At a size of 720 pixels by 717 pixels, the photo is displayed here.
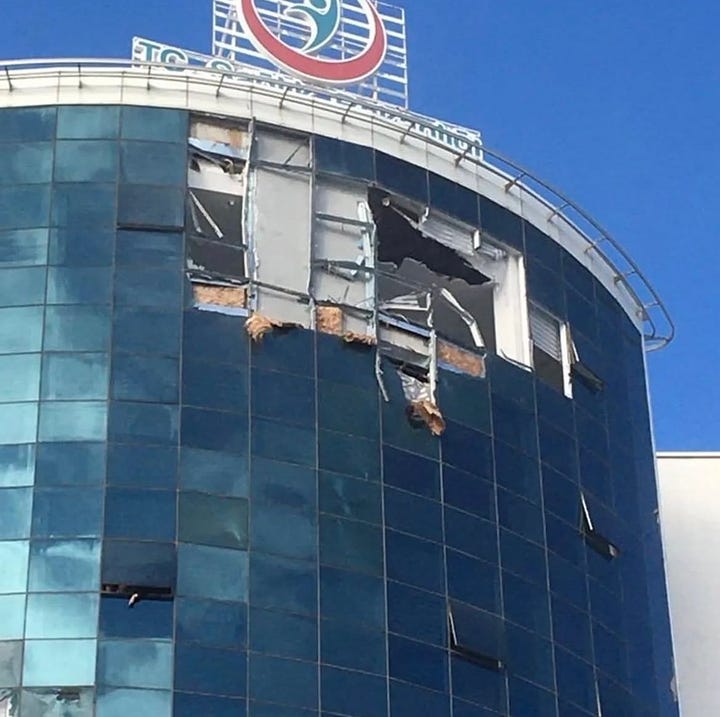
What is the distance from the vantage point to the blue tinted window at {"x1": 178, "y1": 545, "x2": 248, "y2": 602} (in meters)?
35.7

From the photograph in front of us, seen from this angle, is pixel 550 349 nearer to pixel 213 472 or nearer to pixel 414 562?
pixel 414 562

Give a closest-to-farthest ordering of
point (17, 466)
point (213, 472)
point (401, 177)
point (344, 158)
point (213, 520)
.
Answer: point (213, 520), point (17, 466), point (213, 472), point (344, 158), point (401, 177)

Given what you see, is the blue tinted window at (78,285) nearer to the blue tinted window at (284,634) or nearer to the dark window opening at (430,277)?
the dark window opening at (430,277)

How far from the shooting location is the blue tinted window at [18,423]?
36812 millimetres

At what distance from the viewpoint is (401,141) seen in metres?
42.3

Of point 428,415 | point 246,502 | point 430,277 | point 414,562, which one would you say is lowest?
point 414,562

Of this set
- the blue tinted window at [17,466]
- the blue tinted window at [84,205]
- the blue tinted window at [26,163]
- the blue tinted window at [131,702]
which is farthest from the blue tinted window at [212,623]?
the blue tinted window at [26,163]

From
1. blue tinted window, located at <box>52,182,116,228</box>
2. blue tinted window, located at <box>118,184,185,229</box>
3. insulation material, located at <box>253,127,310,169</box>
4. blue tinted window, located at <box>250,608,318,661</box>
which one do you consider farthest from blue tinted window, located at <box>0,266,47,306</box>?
blue tinted window, located at <box>250,608,318,661</box>

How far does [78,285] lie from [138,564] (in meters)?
5.55

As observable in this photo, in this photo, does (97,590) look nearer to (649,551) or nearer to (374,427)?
(374,427)

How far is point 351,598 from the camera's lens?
120 ft

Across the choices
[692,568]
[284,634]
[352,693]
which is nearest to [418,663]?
[352,693]

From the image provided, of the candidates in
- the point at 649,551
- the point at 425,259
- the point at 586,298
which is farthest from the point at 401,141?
the point at 649,551

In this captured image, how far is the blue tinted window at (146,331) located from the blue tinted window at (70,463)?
6.83 ft
